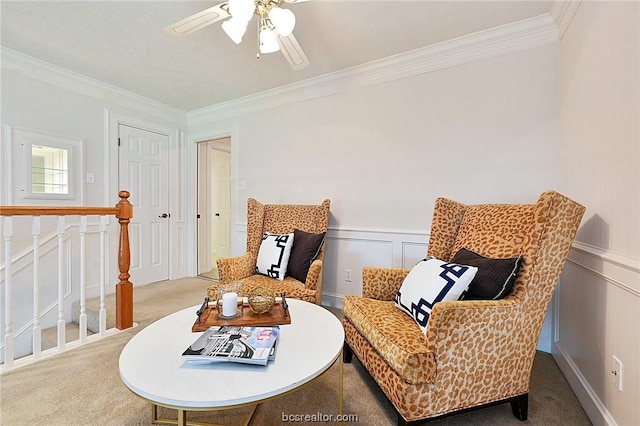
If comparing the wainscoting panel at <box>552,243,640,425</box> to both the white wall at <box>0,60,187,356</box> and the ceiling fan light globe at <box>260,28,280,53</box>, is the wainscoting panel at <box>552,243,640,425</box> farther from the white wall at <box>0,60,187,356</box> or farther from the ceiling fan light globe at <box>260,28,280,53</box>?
the white wall at <box>0,60,187,356</box>

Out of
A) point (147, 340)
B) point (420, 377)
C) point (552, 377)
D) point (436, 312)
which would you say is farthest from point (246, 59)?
point (552, 377)

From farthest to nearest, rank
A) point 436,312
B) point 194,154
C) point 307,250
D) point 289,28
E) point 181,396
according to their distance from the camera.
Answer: point 194,154
point 307,250
point 289,28
point 436,312
point 181,396

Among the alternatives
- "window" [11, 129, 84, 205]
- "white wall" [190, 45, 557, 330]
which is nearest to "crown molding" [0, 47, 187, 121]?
"window" [11, 129, 84, 205]

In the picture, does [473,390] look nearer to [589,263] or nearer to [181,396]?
[589,263]

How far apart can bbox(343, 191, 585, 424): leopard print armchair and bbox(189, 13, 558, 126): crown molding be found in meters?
1.35

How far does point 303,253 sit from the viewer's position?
2400mm

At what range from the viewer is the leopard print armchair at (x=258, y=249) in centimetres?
215

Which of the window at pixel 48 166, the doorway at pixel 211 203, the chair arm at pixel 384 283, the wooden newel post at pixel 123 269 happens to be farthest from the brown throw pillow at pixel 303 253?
the window at pixel 48 166

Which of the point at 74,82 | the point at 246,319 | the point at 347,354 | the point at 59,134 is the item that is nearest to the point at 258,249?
the point at 347,354

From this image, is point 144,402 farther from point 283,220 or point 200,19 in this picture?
point 200,19

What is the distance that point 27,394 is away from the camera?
4.96 feet

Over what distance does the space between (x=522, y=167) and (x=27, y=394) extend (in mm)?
3246

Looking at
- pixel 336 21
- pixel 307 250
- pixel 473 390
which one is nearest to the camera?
pixel 473 390

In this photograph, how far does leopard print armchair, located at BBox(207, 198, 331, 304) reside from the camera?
2.15 m
